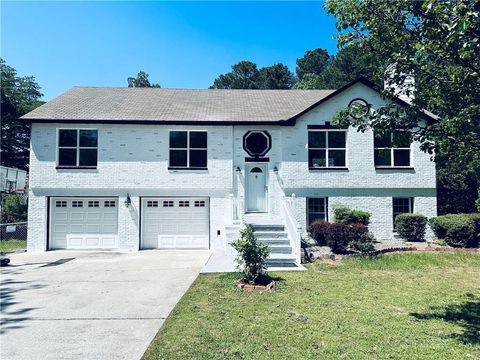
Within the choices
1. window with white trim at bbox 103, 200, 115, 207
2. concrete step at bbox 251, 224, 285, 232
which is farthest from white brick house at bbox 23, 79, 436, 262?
concrete step at bbox 251, 224, 285, 232

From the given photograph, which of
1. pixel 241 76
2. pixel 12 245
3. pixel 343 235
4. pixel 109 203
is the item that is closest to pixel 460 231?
pixel 343 235

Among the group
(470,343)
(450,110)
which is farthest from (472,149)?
(470,343)

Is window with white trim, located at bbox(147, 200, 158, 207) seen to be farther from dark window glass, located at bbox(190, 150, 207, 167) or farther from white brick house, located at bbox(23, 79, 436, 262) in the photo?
dark window glass, located at bbox(190, 150, 207, 167)

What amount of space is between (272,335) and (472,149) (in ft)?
15.7

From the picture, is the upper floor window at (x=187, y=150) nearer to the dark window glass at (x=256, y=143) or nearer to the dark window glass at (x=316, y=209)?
the dark window glass at (x=256, y=143)

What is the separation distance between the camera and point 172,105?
18.1 meters

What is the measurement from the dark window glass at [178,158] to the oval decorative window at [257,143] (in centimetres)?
303

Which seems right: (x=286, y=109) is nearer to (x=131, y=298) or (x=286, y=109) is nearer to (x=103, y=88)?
(x=103, y=88)

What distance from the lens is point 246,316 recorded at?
259 inches

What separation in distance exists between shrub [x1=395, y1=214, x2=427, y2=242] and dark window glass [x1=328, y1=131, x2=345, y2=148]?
452 cm

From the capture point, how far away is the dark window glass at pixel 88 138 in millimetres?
16000

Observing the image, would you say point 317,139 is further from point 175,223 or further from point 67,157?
point 67,157

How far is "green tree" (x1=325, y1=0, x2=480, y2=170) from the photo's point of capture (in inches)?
204

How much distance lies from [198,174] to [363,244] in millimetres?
8135
